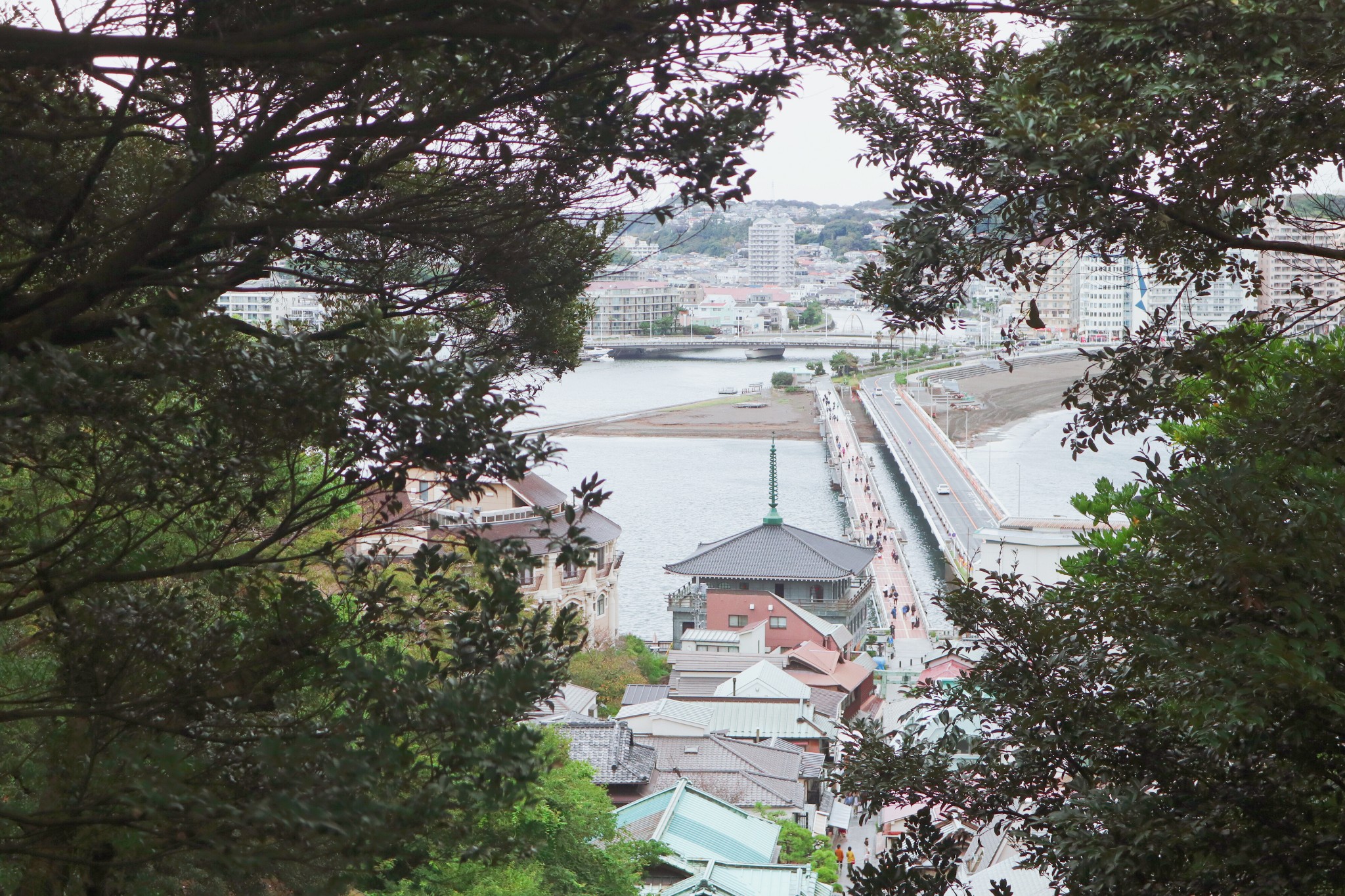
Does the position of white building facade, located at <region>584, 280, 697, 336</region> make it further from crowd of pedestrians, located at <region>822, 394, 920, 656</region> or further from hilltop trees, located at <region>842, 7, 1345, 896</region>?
hilltop trees, located at <region>842, 7, 1345, 896</region>

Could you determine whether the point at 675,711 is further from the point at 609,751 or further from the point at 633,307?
the point at 633,307

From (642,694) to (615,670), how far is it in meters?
1.33

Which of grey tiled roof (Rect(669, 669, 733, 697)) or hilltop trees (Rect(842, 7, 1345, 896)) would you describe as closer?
hilltop trees (Rect(842, 7, 1345, 896))

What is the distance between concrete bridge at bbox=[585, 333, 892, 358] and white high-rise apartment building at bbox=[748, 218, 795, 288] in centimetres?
4153

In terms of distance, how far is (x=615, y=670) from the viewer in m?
15.2

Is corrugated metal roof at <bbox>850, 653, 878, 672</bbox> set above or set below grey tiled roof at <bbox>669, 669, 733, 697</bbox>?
below

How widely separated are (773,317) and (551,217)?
65741 mm

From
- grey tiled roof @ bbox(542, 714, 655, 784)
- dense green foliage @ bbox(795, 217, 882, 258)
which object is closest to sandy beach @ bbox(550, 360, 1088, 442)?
grey tiled roof @ bbox(542, 714, 655, 784)

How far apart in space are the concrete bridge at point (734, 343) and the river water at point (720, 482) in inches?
84.5

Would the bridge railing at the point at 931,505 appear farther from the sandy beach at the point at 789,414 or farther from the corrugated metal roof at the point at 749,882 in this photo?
the corrugated metal roof at the point at 749,882

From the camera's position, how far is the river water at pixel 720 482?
2506 centimetres

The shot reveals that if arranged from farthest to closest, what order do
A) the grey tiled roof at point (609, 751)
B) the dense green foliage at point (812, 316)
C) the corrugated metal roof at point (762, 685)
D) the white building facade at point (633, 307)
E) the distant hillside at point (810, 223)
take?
1. the distant hillside at point (810, 223)
2. the dense green foliage at point (812, 316)
3. the white building facade at point (633, 307)
4. the corrugated metal roof at point (762, 685)
5. the grey tiled roof at point (609, 751)

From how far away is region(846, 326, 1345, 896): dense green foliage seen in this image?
6.55 feet

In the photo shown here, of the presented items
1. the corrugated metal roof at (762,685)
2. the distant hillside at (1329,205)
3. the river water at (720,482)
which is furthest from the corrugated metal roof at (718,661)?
the distant hillside at (1329,205)
